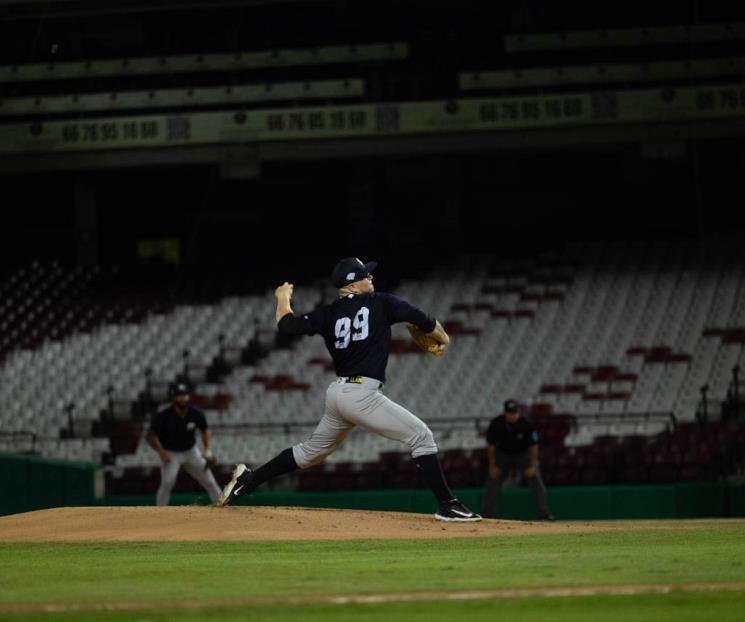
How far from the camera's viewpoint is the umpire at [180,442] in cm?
1673

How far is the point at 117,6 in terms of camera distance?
97.2ft

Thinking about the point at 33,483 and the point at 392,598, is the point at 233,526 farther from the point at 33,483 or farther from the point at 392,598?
the point at 33,483

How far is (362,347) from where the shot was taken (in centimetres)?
A: 1105

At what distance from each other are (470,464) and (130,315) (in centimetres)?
1118

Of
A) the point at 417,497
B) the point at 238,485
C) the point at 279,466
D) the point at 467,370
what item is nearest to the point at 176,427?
the point at 417,497

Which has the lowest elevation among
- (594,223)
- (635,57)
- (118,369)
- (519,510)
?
(519,510)

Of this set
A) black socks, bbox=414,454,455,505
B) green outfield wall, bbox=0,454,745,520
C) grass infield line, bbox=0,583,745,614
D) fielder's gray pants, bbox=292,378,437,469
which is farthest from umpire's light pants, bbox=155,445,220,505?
grass infield line, bbox=0,583,745,614

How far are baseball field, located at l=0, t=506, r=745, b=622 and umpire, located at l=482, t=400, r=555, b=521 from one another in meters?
5.04

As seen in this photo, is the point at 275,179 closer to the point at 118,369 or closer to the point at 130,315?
the point at 130,315

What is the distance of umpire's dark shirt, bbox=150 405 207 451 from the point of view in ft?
55.0

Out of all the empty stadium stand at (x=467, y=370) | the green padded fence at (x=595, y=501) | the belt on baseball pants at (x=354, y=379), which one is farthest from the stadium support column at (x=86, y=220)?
the belt on baseball pants at (x=354, y=379)

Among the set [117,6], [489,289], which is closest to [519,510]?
[489,289]

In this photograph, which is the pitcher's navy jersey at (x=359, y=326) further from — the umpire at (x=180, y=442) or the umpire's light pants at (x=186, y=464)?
the umpire's light pants at (x=186, y=464)

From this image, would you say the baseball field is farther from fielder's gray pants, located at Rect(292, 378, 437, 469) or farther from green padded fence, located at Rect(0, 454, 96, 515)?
green padded fence, located at Rect(0, 454, 96, 515)
